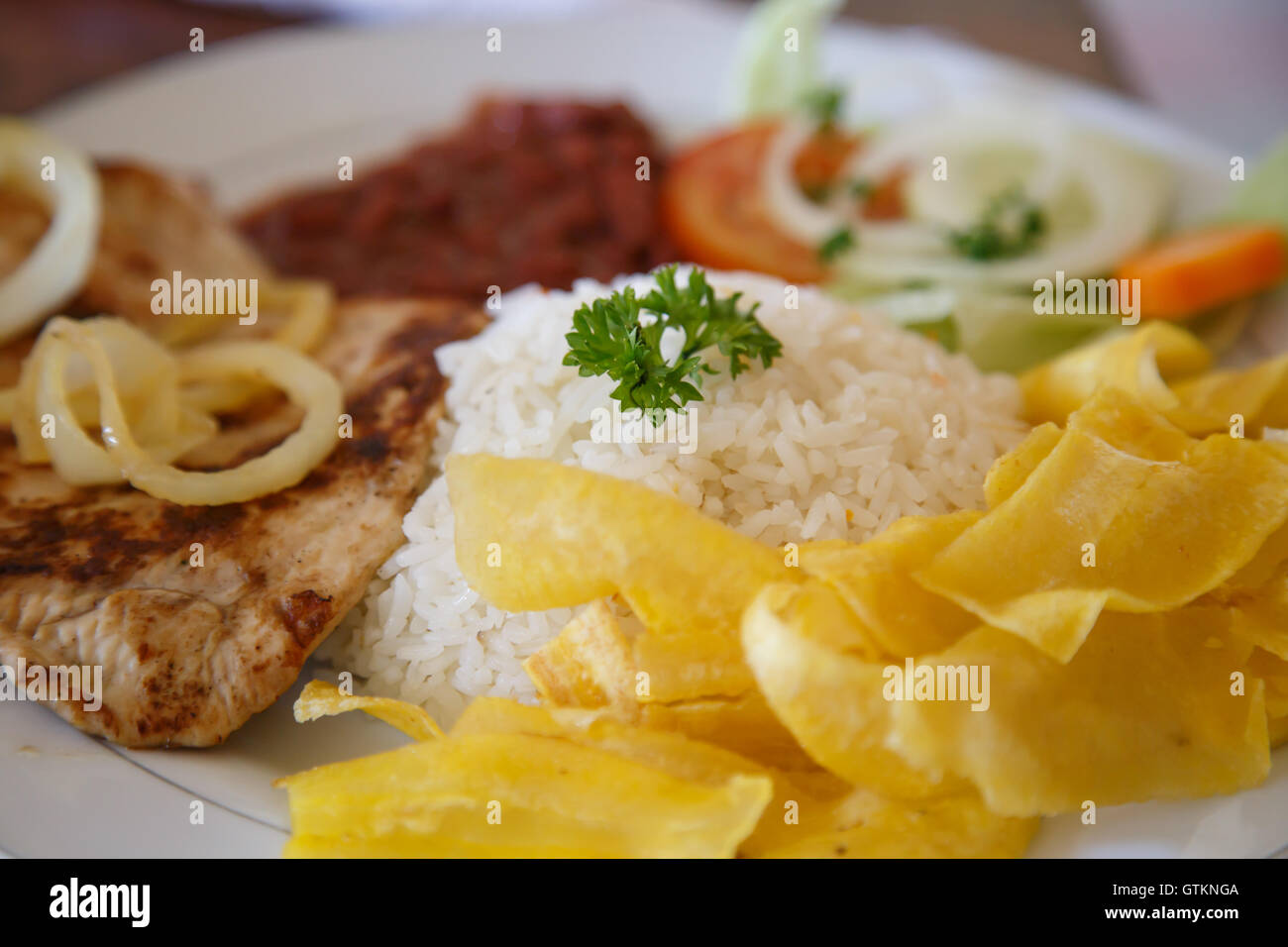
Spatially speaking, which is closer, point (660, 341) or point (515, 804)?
point (515, 804)

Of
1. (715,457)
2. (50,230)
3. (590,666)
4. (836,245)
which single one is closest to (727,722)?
(590,666)

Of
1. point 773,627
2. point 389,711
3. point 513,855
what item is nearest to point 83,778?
point 389,711

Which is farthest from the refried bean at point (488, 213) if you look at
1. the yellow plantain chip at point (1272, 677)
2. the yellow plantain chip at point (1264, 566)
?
the yellow plantain chip at point (1272, 677)

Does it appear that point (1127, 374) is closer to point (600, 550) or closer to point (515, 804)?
point (600, 550)

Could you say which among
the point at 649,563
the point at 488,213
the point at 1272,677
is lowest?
the point at 1272,677

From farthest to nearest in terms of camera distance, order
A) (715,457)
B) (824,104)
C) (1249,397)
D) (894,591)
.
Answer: (824,104)
(1249,397)
(715,457)
(894,591)
